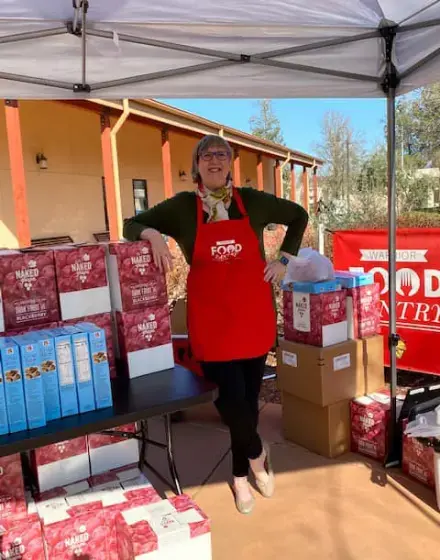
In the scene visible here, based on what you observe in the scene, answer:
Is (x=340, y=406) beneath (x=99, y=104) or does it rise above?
beneath

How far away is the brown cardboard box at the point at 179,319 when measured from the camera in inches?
146

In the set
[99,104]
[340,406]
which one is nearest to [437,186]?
[99,104]

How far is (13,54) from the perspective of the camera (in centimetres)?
236

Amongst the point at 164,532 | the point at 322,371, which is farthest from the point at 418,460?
the point at 164,532

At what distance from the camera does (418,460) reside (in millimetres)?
2580

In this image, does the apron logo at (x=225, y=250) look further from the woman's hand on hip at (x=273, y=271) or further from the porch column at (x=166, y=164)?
the porch column at (x=166, y=164)

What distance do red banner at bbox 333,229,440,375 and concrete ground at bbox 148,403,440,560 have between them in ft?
3.69

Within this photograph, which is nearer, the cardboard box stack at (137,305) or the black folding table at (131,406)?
the black folding table at (131,406)

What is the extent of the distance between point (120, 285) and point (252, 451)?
1115mm

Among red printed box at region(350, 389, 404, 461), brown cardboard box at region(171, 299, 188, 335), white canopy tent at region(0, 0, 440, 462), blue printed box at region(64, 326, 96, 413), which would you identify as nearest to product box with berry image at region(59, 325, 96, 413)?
blue printed box at region(64, 326, 96, 413)

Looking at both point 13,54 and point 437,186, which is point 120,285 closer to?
point 13,54

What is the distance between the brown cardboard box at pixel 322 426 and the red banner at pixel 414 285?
1036 mm

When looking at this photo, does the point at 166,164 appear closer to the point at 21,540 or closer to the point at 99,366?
the point at 99,366

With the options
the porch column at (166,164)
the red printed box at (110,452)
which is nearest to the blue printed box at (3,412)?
the red printed box at (110,452)
